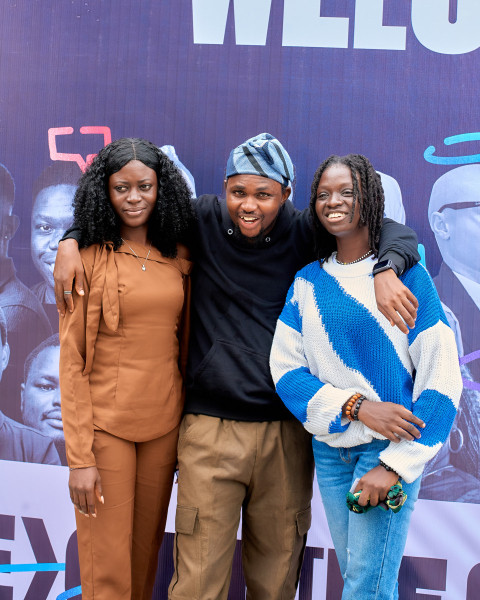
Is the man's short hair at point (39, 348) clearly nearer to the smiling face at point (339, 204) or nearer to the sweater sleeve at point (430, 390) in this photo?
the smiling face at point (339, 204)

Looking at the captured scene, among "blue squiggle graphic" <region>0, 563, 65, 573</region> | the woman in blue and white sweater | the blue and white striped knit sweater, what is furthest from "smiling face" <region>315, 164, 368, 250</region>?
"blue squiggle graphic" <region>0, 563, 65, 573</region>

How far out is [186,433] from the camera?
6.02 ft

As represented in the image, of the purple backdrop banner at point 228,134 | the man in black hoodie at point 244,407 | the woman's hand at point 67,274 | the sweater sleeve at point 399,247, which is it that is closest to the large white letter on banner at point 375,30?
the purple backdrop banner at point 228,134

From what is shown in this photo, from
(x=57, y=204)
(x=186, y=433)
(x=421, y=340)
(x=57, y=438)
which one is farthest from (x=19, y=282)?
(x=421, y=340)

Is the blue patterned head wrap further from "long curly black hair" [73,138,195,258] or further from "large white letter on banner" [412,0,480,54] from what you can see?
"large white letter on banner" [412,0,480,54]

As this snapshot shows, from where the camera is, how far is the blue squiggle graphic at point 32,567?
2.40 m

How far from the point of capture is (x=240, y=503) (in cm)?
184

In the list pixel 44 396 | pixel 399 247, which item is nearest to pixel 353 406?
pixel 399 247

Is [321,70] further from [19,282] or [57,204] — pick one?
[19,282]

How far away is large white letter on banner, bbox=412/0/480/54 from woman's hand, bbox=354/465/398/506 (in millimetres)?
1572

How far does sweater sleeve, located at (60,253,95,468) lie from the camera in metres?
1.71

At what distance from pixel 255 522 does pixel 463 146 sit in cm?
152

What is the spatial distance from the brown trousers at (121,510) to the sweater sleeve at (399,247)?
33.6 inches

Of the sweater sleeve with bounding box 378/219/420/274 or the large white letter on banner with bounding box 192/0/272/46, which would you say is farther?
the large white letter on banner with bounding box 192/0/272/46
